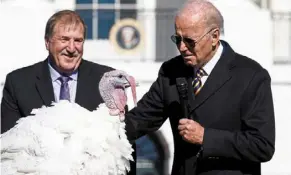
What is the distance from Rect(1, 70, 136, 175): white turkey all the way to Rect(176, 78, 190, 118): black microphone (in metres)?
0.43

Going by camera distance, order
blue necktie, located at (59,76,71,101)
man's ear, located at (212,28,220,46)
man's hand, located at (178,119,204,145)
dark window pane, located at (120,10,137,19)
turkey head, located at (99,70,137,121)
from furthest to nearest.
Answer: dark window pane, located at (120,10,137,19), blue necktie, located at (59,76,71,101), turkey head, located at (99,70,137,121), man's ear, located at (212,28,220,46), man's hand, located at (178,119,204,145)

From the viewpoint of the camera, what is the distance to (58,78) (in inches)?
323

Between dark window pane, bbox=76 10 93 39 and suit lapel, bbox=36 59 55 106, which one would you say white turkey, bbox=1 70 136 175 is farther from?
dark window pane, bbox=76 10 93 39

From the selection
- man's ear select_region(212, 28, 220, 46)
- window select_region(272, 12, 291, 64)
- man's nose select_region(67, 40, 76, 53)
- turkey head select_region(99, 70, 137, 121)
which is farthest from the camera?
window select_region(272, 12, 291, 64)

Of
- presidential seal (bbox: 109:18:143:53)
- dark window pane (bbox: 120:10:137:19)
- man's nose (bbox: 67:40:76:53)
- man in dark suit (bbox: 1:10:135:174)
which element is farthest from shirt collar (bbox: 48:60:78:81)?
dark window pane (bbox: 120:10:137:19)

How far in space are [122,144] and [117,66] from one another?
877cm

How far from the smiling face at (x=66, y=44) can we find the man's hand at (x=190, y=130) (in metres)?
1.35

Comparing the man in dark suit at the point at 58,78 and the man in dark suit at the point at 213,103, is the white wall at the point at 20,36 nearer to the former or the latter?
the man in dark suit at the point at 58,78

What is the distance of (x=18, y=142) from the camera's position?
23.4ft

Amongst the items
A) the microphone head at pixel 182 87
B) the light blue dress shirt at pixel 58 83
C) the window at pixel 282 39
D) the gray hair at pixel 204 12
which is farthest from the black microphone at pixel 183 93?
the window at pixel 282 39

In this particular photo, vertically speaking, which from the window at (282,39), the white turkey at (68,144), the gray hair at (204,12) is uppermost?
the gray hair at (204,12)

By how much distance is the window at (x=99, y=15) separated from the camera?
16938mm

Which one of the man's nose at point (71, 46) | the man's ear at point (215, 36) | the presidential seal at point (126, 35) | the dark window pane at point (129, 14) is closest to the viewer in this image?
the man's ear at point (215, 36)

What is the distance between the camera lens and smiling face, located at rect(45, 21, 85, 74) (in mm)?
7910
